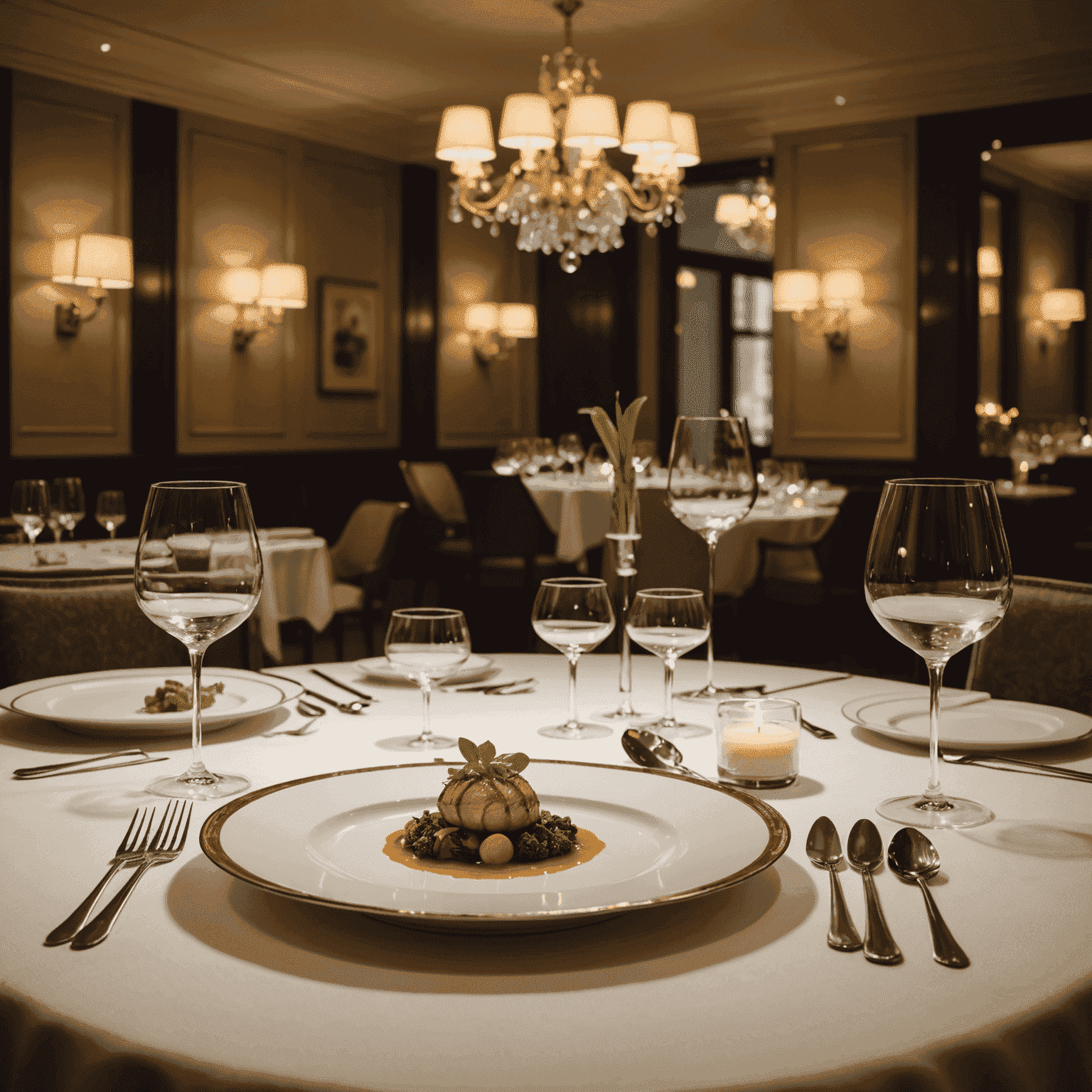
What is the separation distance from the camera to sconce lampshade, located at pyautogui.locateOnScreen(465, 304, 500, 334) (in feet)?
29.8

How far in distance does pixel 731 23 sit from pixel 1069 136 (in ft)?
7.40

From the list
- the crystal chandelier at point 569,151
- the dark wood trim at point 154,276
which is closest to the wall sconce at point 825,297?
the crystal chandelier at point 569,151

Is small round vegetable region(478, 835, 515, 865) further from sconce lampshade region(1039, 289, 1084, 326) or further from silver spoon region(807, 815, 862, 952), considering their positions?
sconce lampshade region(1039, 289, 1084, 326)

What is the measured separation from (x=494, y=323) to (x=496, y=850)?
28.0 ft

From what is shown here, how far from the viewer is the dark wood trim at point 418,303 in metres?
8.64

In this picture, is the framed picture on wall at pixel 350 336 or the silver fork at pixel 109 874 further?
the framed picture on wall at pixel 350 336

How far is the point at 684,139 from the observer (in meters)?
5.55

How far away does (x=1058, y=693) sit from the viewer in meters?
1.76

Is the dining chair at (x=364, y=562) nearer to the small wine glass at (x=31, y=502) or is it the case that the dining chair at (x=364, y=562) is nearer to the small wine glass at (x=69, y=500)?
the small wine glass at (x=69, y=500)

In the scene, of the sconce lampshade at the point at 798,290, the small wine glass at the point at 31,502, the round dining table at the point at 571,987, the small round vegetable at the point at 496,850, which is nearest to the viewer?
the round dining table at the point at 571,987

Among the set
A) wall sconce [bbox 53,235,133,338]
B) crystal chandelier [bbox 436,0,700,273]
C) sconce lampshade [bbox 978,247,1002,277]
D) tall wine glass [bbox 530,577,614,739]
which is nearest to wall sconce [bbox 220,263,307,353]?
wall sconce [bbox 53,235,133,338]

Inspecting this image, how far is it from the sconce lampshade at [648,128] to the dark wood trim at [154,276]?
120 inches

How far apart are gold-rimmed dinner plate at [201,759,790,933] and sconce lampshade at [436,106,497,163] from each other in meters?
4.72

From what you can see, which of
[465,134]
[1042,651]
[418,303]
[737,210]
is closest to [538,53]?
[465,134]
